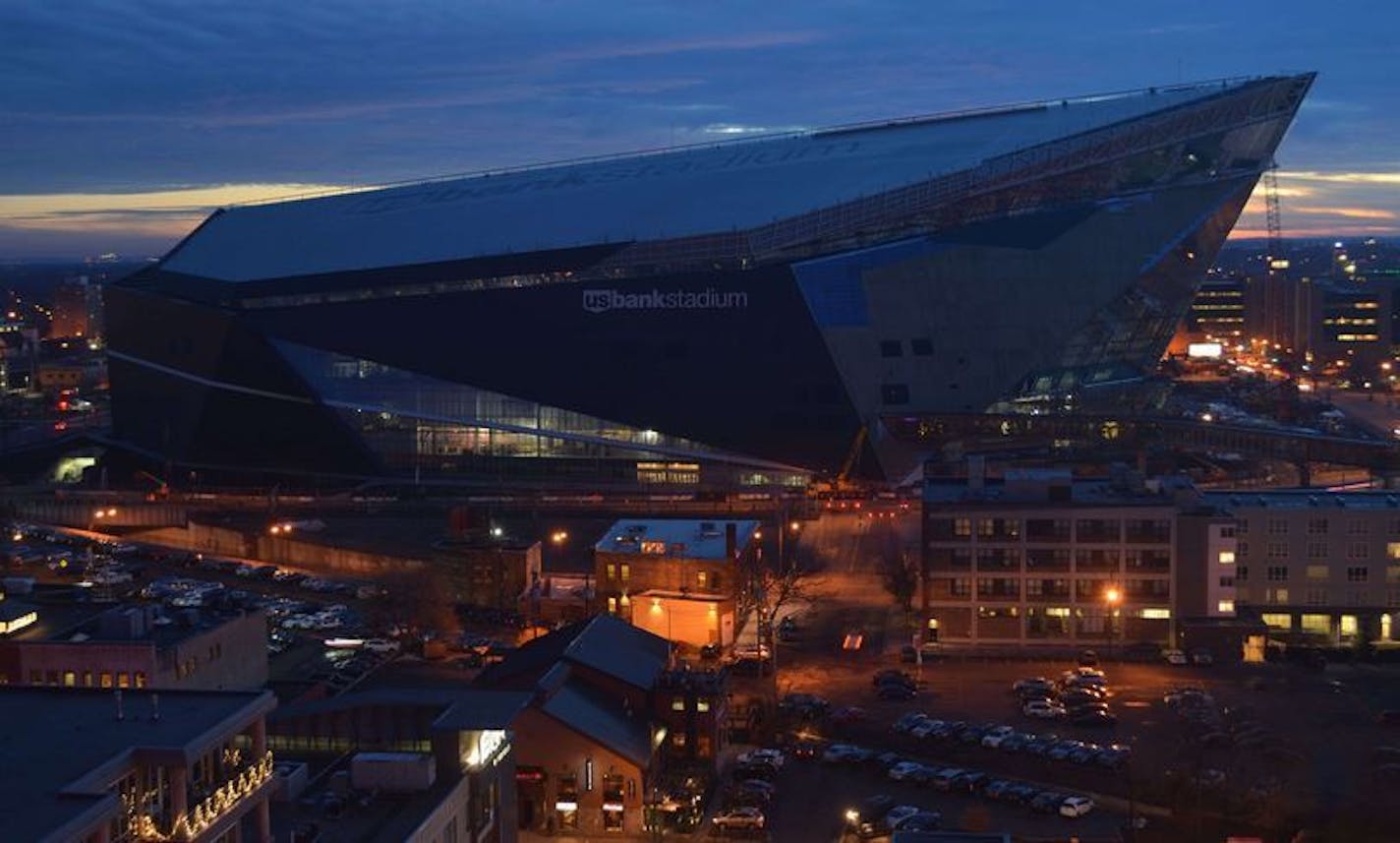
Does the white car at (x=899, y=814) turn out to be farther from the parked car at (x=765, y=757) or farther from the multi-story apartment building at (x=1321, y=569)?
the multi-story apartment building at (x=1321, y=569)

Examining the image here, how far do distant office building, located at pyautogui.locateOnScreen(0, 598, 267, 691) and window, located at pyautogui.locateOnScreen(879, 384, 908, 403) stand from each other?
49.4 ft

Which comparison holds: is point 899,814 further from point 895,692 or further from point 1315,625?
point 1315,625

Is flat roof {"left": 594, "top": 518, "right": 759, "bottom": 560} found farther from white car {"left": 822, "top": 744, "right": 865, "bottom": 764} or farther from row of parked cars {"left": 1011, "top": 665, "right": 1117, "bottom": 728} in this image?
white car {"left": 822, "top": 744, "right": 865, "bottom": 764}

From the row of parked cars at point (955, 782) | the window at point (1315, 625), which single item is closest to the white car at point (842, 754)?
the row of parked cars at point (955, 782)

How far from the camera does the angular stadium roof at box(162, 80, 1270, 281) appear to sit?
31.8 metres

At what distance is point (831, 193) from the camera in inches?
1239

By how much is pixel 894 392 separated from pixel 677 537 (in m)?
8.34

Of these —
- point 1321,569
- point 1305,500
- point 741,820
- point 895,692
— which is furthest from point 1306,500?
point 741,820

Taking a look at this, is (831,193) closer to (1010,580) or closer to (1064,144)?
(1064,144)

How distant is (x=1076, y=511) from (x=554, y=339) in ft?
42.8

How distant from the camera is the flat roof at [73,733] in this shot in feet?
22.7

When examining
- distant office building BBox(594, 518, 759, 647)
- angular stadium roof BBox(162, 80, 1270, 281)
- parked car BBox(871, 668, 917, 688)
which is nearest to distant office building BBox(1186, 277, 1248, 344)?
angular stadium roof BBox(162, 80, 1270, 281)

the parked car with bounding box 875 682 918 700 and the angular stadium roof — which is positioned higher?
the angular stadium roof

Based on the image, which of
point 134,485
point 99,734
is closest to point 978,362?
Result: point 134,485
